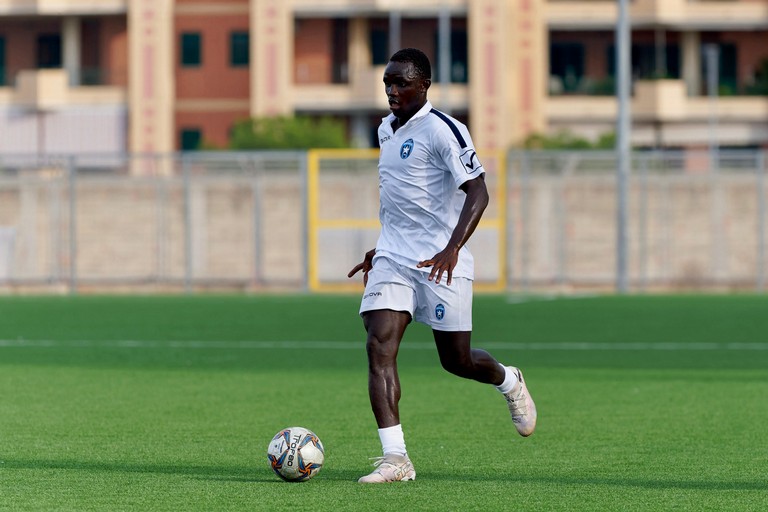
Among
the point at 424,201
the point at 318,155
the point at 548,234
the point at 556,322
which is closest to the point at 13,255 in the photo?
the point at 318,155

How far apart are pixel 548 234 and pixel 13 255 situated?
11330 millimetres

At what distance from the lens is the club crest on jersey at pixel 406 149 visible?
8453 millimetres

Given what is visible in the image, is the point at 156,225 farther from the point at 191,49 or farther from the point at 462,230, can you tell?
the point at 462,230

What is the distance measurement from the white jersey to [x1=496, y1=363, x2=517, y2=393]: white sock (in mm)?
853

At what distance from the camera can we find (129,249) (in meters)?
35.0

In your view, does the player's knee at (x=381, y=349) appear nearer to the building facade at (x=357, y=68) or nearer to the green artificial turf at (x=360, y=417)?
the green artificial turf at (x=360, y=417)

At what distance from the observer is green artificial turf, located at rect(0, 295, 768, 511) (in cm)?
771

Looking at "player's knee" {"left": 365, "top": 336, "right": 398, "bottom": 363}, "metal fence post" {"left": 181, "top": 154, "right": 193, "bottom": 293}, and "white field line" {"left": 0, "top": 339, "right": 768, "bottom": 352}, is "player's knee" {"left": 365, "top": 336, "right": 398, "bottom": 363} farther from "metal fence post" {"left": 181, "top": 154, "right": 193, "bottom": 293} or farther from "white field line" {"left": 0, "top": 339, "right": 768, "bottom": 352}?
"metal fence post" {"left": 181, "top": 154, "right": 193, "bottom": 293}

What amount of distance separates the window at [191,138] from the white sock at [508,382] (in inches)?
1981

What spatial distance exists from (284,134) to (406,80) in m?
42.4

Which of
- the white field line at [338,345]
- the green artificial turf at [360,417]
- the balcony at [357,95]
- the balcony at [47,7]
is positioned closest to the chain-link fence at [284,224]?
the green artificial turf at [360,417]

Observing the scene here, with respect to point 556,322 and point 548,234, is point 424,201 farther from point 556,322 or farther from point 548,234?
point 548,234

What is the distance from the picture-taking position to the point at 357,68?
57719 millimetres

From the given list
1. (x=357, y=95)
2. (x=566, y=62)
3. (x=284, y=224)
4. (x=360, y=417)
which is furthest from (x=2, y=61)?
(x=360, y=417)
